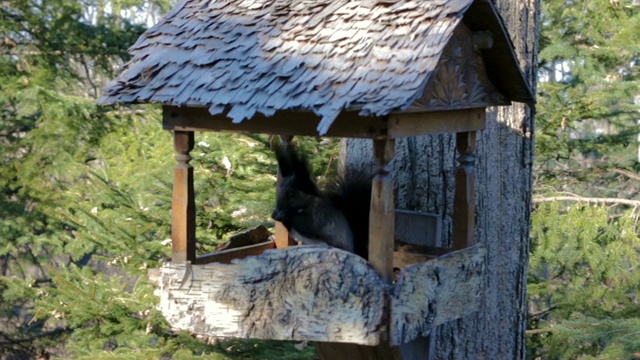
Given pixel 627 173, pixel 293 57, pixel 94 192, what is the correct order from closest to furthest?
pixel 293 57, pixel 94 192, pixel 627 173

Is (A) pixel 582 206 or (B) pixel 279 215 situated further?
(A) pixel 582 206

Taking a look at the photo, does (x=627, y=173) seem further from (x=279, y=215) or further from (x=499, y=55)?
(x=279, y=215)

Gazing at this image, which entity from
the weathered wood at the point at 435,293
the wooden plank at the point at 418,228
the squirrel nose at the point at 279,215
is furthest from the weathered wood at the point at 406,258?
the squirrel nose at the point at 279,215

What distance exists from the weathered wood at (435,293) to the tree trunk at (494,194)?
0.48m

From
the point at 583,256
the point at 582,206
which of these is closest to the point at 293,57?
the point at 583,256

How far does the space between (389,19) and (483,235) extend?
4.10 feet

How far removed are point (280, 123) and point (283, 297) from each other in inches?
22.2

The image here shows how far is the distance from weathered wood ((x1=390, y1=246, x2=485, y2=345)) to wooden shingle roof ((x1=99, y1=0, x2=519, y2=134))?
605 mm

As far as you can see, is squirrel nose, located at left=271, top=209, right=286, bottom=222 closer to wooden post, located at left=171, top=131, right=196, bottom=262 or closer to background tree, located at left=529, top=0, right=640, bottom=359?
wooden post, located at left=171, top=131, right=196, bottom=262

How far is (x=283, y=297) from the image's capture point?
2596 millimetres

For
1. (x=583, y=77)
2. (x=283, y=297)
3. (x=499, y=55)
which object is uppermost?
(x=583, y=77)

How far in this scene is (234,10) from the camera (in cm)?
291

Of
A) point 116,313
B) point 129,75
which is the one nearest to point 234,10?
point 129,75

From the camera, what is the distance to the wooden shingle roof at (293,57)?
2346 millimetres
